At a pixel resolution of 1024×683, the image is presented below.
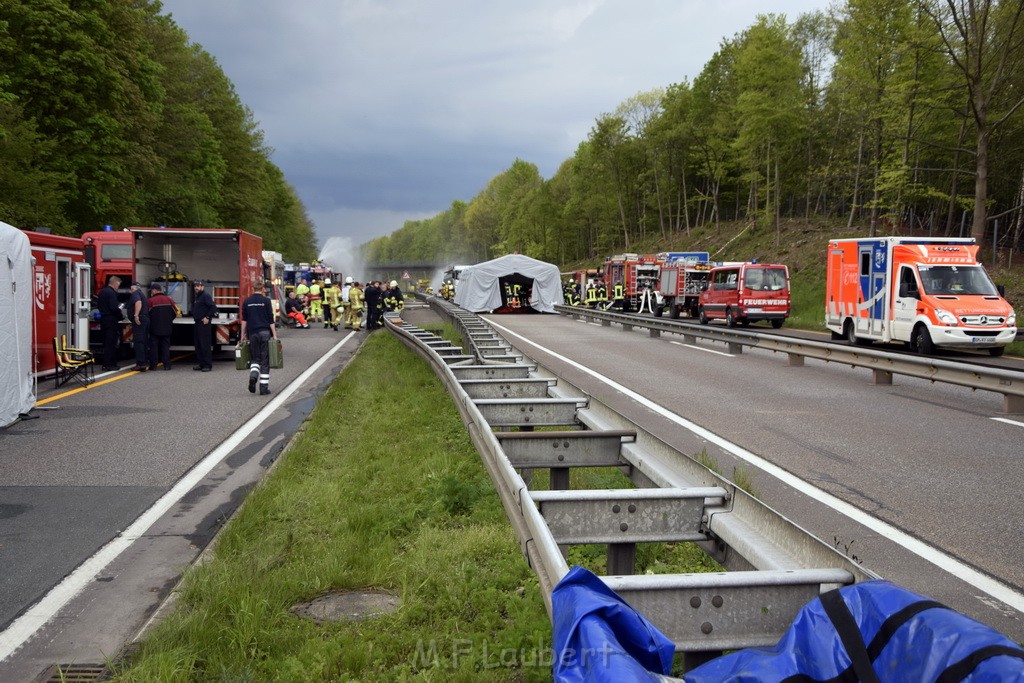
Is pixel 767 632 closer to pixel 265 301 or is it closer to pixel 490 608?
pixel 490 608

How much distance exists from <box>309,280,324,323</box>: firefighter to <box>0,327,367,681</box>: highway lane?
20.8 meters

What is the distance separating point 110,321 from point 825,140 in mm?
55044

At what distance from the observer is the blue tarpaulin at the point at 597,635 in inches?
99.7

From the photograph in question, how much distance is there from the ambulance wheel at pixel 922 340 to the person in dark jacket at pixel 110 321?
56.4 feet

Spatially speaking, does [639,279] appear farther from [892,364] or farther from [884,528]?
[884,528]

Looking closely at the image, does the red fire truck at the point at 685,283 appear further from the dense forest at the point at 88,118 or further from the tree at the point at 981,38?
the dense forest at the point at 88,118

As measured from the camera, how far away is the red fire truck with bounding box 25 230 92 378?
15.9m

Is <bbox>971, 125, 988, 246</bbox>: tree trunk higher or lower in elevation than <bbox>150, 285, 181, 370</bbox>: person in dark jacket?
higher

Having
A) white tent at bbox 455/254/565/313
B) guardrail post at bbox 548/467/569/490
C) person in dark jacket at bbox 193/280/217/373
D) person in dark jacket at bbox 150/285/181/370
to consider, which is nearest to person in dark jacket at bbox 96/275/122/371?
person in dark jacket at bbox 150/285/181/370

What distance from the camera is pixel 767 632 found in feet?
9.86

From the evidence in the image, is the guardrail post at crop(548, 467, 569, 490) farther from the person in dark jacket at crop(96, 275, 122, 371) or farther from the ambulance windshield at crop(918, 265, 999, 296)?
the ambulance windshield at crop(918, 265, 999, 296)

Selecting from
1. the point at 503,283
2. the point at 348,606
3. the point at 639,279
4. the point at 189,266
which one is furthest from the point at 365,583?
the point at 503,283

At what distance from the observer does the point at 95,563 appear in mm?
5832

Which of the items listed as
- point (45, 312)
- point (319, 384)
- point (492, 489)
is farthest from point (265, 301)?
point (492, 489)
